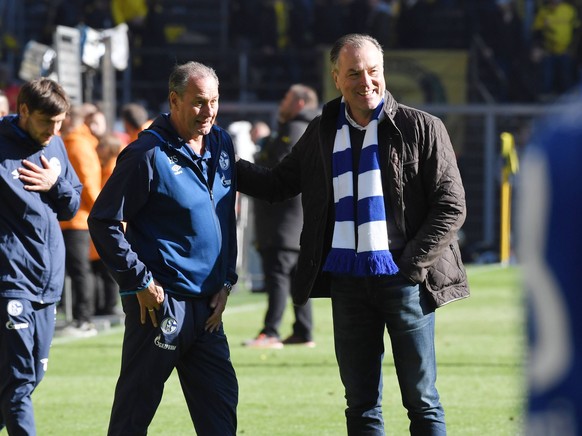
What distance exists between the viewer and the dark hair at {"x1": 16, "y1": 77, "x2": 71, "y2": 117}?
562cm

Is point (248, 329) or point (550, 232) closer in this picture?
point (550, 232)

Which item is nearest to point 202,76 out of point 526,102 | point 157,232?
point 157,232

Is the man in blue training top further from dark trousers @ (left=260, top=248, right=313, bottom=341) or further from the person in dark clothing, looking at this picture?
dark trousers @ (left=260, top=248, right=313, bottom=341)

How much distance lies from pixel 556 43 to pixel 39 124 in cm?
2226

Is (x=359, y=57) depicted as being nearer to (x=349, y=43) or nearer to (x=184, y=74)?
(x=349, y=43)

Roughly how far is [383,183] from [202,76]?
0.82 metres

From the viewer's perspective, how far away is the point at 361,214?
4.95 m

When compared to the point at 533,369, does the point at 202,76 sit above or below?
above

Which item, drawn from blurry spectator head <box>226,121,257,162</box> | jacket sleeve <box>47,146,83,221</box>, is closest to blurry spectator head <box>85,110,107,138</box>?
blurry spectator head <box>226,121,257,162</box>

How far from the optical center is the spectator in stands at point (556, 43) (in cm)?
2600

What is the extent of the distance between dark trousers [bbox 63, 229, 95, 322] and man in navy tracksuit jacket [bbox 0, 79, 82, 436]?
5638 millimetres

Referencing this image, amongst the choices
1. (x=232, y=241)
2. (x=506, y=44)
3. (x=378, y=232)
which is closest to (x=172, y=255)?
(x=232, y=241)

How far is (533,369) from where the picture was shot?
156cm

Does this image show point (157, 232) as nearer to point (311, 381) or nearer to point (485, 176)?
point (311, 381)
